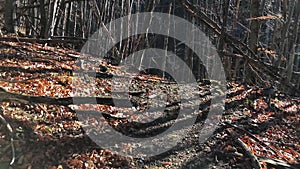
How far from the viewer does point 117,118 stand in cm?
463

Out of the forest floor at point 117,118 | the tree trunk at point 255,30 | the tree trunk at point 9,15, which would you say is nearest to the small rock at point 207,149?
the forest floor at point 117,118

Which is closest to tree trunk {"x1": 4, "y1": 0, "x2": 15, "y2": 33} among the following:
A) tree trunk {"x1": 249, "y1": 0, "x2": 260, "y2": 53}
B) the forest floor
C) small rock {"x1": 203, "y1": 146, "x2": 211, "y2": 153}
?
the forest floor

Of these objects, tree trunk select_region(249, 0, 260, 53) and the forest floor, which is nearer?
the forest floor

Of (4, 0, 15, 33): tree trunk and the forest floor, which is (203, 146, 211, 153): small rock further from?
(4, 0, 15, 33): tree trunk

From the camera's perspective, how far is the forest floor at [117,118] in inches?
144

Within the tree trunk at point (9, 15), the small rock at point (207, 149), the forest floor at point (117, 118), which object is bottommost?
the small rock at point (207, 149)

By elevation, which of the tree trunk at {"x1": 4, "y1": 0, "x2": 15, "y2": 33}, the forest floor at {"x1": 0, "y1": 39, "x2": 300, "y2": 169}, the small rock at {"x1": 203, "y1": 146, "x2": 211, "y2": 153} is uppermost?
the tree trunk at {"x1": 4, "y1": 0, "x2": 15, "y2": 33}

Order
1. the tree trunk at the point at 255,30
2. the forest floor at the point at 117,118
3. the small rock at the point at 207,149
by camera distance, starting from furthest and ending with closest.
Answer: the tree trunk at the point at 255,30
the small rock at the point at 207,149
the forest floor at the point at 117,118

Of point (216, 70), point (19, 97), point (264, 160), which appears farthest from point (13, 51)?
point (216, 70)

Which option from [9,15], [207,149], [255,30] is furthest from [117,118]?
[255,30]

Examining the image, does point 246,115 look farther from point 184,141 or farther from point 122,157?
point 122,157

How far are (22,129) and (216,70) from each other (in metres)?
8.35

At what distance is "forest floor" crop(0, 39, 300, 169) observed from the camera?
12.0 ft

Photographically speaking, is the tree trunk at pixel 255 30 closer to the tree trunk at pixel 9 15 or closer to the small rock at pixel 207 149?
the small rock at pixel 207 149
